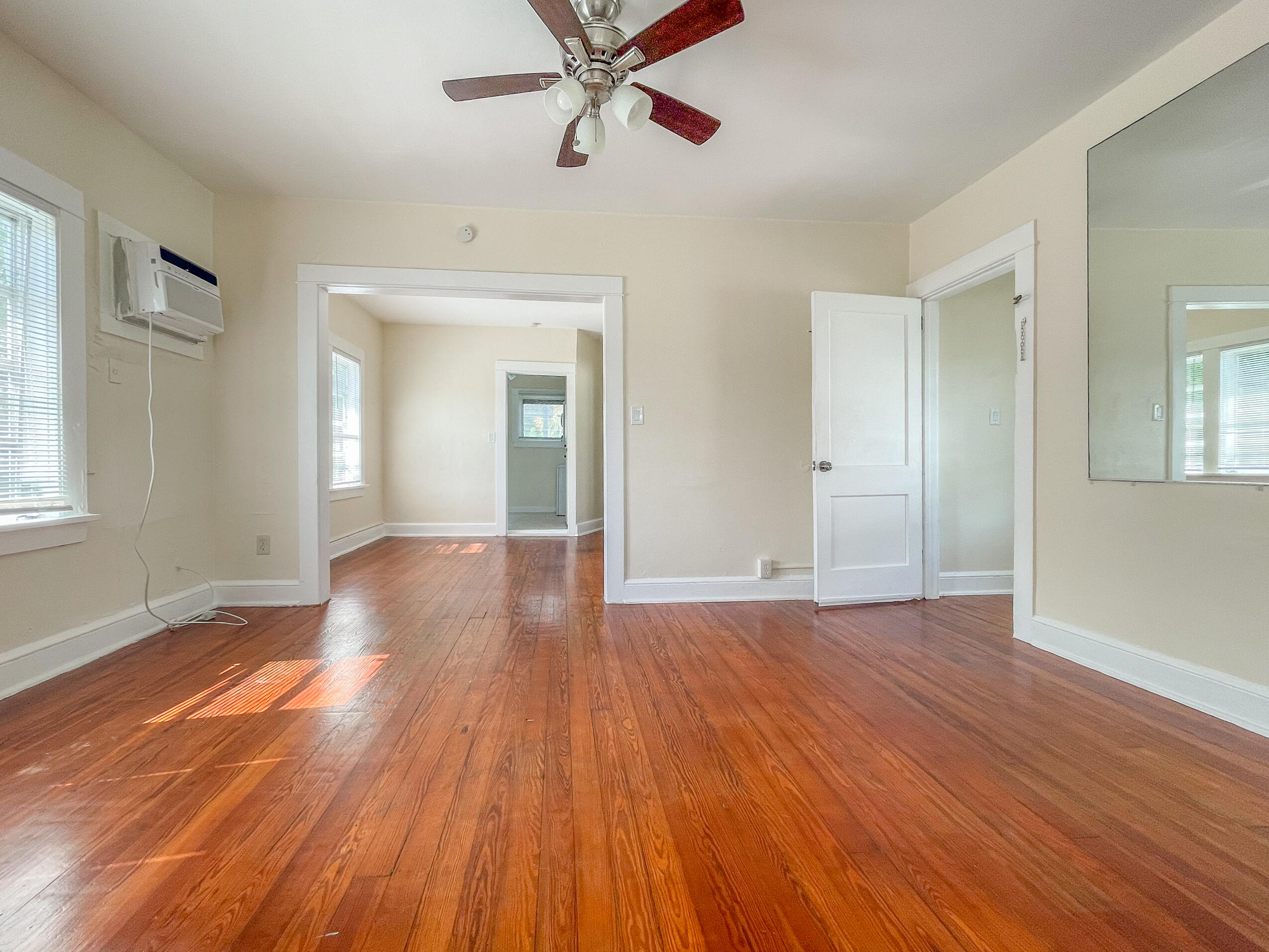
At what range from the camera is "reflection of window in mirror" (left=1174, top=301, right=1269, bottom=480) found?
6.14 ft

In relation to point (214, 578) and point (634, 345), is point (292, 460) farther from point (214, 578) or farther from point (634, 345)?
point (634, 345)

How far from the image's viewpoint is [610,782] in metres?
1.54

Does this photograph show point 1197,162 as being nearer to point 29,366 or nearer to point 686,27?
point 686,27

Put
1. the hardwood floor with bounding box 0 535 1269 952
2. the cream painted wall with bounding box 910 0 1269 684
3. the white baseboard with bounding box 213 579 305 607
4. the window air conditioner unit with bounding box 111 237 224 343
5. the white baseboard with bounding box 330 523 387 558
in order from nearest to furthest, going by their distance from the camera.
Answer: the hardwood floor with bounding box 0 535 1269 952, the cream painted wall with bounding box 910 0 1269 684, the window air conditioner unit with bounding box 111 237 224 343, the white baseboard with bounding box 213 579 305 607, the white baseboard with bounding box 330 523 387 558

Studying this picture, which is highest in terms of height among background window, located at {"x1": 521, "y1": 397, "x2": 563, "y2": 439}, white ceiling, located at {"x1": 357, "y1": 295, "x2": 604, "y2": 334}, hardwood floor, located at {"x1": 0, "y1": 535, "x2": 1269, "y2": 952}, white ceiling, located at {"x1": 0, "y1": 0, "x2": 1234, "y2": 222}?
white ceiling, located at {"x1": 357, "y1": 295, "x2": 604, "y2": 334}

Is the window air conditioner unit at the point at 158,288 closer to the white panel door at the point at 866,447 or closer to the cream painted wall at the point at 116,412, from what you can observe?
the cream painted wall at the point at 116,412

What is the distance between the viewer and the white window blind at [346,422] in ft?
18.1

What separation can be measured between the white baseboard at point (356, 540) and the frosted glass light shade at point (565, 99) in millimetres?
4397

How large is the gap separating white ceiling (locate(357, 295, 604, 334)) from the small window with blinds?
10.8 feet

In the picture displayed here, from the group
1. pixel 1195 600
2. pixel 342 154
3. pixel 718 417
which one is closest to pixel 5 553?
pixel 342 154

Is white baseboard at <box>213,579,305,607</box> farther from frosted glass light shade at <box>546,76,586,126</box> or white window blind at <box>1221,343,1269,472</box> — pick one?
white window blind at <box>1221,343,1269,472</box>

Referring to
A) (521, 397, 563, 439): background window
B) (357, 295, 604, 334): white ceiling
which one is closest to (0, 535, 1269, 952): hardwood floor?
(357, 295, 604, 334): white ceiling

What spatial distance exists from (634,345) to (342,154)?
183cm

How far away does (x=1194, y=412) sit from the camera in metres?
2.05
